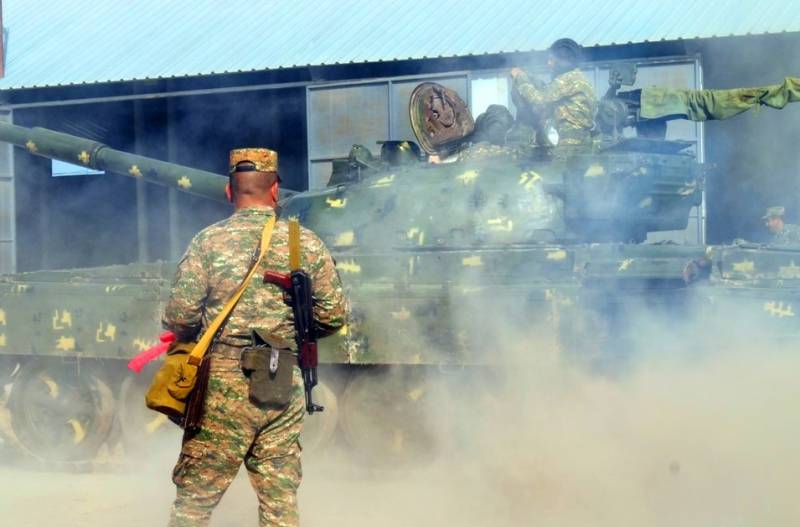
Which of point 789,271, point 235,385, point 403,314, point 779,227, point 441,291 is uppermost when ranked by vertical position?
point 779,227

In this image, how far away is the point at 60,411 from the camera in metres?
9.33

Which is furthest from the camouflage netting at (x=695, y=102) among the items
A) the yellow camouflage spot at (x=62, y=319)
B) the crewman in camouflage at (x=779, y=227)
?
the yellow camouflage spot at (x=62, y=319)

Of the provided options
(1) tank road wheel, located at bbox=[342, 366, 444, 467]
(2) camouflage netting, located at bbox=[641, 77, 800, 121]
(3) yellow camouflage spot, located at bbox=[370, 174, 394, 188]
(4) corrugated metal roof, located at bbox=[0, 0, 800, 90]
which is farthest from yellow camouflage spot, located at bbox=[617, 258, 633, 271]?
(4) corrugated metal roof, located at bbox=[0, 0, 800, 90]

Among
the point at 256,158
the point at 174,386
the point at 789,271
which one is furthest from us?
the point at 789,271

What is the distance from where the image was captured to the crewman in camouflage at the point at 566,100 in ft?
28.7

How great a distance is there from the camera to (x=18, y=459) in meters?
9.46

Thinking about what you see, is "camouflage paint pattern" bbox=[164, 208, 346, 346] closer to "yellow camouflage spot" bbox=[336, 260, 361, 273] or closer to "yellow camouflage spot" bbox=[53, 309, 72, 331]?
"yellow camouflage spot" bbox=[336, 260, 361, 273]

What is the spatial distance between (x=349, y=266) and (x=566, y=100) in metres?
2.09

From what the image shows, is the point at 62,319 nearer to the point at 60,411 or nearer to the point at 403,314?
the point at 60,411

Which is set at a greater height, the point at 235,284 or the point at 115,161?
the point at 115,161

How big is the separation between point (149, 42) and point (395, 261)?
10.9m

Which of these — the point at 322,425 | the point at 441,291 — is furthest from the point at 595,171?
the point at 322,425

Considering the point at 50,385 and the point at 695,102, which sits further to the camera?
the point at 50,385

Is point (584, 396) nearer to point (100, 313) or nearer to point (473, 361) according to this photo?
point (473, 361)
